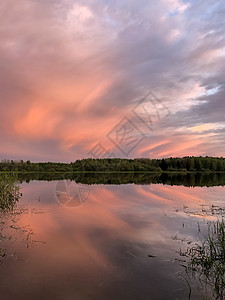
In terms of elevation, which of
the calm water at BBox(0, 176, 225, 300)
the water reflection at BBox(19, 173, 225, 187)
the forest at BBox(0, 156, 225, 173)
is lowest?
the calm water at BBox(0, 176, 225, 300)

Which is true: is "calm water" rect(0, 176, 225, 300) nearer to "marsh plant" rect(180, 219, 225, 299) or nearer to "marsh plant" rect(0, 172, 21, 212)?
"marsh plant" rect(180, 219, 225, 299)

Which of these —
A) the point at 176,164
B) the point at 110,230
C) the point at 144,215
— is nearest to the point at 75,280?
the point at 110,230

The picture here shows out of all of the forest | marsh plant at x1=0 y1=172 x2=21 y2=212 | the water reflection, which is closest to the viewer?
marsh plant at x1=0 y1=172 x2=21 y2=212

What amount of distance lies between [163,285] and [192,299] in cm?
67

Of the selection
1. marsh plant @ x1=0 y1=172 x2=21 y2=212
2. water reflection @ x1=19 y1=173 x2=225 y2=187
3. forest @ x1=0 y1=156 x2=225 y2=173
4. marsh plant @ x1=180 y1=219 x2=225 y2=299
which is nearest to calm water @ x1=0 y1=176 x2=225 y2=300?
marsh plant @ x1=180 y1=219 x2=225 y2=299

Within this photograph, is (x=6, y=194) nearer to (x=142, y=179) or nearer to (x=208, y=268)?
(x=208, y=268)

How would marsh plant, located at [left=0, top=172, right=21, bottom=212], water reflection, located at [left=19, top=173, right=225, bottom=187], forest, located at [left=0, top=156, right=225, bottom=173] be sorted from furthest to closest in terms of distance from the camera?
forest, located at [left=0, top=156, right=225, bottom=173] → water reflection, located at [left=19, top=173, right=225, bottom=187] → marsh plant, located at [left=0, top=172, right=21, bottom=212]

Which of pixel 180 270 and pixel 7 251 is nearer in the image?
pixel 180 270

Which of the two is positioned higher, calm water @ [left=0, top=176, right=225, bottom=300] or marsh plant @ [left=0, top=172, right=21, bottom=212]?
marsh plant @ [left=0, top=172, right=21, bottom=212]

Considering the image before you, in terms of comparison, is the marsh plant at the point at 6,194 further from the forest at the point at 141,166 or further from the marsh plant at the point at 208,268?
the forest at the point at 141,166

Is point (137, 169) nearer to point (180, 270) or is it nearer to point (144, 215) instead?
point (144, 215)

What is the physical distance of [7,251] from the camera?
21.7ft

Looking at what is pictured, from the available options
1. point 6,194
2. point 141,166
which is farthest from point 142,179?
point 141,166

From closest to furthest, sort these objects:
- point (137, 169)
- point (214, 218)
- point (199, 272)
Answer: point (199, 272) → point (214, 218) → point (137, 169)
